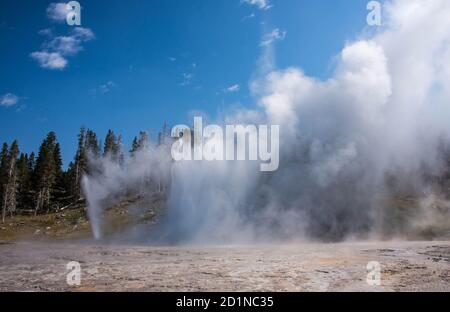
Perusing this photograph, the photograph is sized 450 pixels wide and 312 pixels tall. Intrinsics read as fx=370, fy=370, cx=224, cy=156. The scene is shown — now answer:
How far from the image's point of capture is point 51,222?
6425 cm

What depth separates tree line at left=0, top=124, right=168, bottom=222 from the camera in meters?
73.0

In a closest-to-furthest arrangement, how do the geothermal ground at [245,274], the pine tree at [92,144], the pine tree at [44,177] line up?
the geothermal ground at [245,274]
the pine tree at [44,177]
the pine tree at [92,144]

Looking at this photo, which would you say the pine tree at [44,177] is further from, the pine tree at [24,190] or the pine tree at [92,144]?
the pine tree at [92,144]

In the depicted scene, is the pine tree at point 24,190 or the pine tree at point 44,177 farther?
the pine tree at point 24,190

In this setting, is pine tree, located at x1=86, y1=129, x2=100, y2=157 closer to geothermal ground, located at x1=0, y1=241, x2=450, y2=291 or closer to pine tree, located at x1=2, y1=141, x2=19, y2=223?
pine tree, located at x1=2, y1=141, x2=19, y2=223

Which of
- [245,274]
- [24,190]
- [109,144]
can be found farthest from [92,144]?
[245,274]

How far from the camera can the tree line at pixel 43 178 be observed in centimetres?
7300

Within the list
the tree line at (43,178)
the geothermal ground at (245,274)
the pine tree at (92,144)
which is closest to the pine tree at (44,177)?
the tree line at (43,178)

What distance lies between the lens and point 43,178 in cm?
7488

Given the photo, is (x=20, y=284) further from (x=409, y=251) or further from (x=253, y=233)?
(x=253, y=233)
